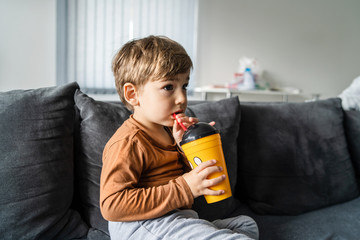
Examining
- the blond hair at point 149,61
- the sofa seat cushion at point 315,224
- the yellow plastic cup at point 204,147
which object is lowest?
the sofa seat cushion at point 315,224

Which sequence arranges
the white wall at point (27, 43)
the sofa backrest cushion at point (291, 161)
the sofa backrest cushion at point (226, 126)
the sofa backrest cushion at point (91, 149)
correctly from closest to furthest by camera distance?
the sofa backrest cushion at point (91, 149) → the sofa backrest cushion at point (226, 126) → the sofa backrest cushion at point (291, 161) → the white wall at point (27, 43)

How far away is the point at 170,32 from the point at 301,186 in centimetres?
281

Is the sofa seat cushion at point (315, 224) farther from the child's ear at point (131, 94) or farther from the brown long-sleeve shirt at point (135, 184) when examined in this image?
the child's ear at point (131, 94)

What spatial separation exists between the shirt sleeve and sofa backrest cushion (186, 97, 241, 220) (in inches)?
16.0

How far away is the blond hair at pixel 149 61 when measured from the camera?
0.86 metres

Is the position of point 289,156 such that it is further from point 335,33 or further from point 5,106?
point 335,33

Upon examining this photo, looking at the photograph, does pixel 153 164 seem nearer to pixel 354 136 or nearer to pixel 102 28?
pixel 354 136

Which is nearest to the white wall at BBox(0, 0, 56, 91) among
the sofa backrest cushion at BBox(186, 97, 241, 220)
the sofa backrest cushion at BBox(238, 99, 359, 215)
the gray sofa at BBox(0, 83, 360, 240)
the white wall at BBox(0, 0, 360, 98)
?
the white wall at BBox(0, 0, 360, 98)

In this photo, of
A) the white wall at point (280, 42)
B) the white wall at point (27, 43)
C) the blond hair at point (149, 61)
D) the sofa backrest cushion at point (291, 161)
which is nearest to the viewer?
the blond hair at point (149, 61)

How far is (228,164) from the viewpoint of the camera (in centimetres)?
120

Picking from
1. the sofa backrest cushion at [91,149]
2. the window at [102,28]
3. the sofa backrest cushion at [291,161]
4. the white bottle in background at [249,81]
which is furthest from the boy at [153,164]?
the window at [102,28]

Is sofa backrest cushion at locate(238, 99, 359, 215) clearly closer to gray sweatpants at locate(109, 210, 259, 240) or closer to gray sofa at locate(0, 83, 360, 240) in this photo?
gray sofa at locate(0, 83, 360, 240)

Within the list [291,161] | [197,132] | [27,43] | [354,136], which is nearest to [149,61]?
[197,132]

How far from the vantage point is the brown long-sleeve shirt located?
746 mm
